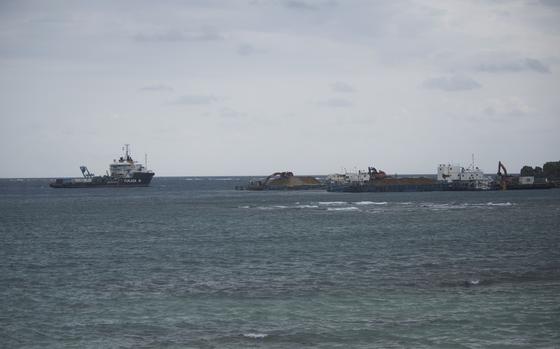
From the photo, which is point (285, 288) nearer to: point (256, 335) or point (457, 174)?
point (256, 335)

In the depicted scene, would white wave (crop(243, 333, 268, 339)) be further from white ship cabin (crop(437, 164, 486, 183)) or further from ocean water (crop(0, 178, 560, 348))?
white ship cabin (crop(437, 164, 486, 183))

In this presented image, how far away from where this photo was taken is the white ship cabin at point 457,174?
586ft

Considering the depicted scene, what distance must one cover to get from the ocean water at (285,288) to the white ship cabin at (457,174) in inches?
4312

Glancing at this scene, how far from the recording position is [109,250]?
55.7 meters

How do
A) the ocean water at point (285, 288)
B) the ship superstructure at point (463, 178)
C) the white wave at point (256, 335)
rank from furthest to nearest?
1. the ship superstructure at point (463, 178)
2. the ocean water at point (285, 288)
3. the white wave at point (256, 335)

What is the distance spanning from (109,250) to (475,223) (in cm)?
4128

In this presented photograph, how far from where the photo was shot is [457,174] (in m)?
183

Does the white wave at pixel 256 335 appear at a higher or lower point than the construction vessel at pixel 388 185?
lower

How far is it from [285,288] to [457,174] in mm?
154124

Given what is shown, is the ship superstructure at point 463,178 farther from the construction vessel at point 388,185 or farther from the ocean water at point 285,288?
the ocean water at point 285,288

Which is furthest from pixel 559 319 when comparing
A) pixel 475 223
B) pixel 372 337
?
pixel 475 223

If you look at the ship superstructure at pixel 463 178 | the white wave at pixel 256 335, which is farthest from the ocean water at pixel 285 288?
the ship superstructure at pixel 463 178

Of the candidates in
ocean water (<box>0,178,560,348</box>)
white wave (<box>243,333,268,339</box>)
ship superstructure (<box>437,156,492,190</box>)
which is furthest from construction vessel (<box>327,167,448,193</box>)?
white wave (<box>243,333,268,339</box>)

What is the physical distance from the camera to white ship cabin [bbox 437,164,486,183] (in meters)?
179
